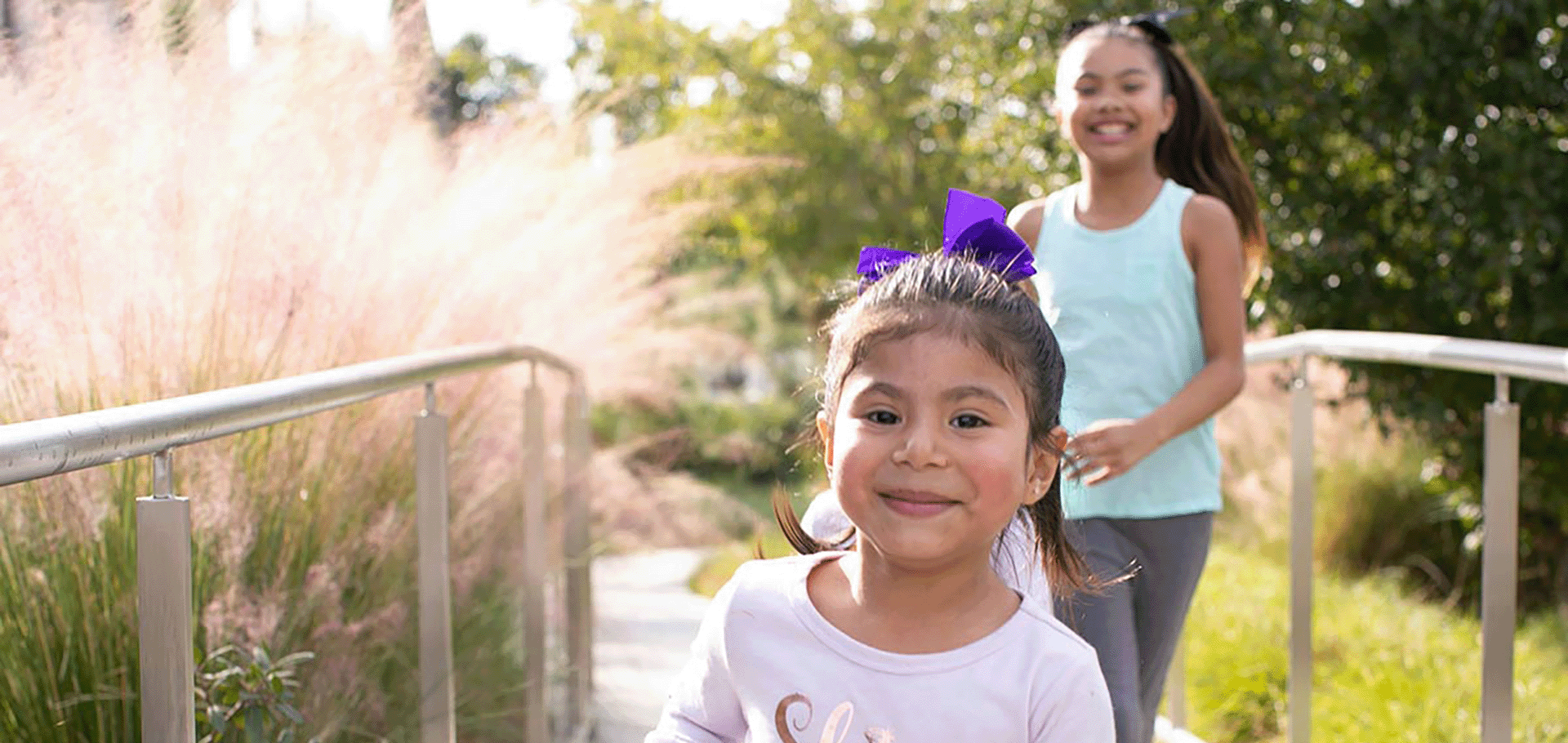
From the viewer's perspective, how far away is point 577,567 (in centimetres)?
480

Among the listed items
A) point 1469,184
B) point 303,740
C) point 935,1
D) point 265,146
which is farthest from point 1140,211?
point 935,1

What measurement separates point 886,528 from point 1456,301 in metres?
3.95

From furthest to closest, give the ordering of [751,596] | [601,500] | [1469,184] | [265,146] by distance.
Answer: [601,500]
[1469,184]
[265,146]
[751,596]

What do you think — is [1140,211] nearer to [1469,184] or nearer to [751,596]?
[751,596]

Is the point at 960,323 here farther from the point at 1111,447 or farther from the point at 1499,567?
the point at 1499,567

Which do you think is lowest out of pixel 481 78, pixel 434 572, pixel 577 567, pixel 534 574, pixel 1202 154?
pixel 577 567

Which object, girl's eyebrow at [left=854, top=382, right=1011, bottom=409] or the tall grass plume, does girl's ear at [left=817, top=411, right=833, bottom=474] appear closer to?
girl's eyebrow at [left=854, top=382, right=1011, bottom=409]

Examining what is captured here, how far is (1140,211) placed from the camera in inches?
114

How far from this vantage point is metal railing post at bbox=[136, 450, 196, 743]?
1966 millimetres

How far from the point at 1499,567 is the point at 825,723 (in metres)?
1.57

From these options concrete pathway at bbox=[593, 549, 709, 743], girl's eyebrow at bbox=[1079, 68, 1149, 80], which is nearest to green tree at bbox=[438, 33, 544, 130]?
concrete pathway at bbox=[593, 549, 709, 743]

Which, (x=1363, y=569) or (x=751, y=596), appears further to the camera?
(x=1363, y=569)

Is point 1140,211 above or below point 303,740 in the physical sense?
above

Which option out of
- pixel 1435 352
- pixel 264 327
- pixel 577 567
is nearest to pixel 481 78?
pixel 577 567
